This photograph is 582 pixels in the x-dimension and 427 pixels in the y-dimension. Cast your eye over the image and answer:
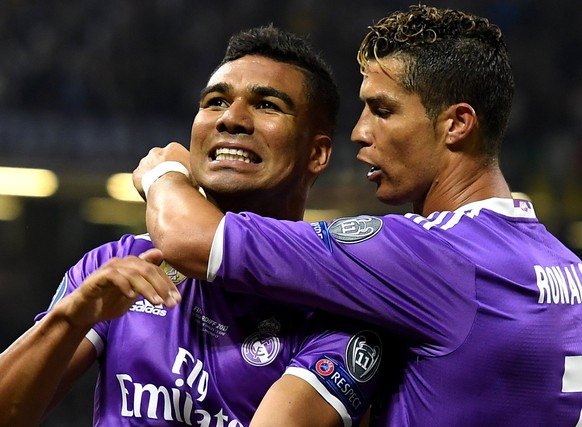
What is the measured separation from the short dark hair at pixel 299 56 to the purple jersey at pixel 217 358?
70 cm

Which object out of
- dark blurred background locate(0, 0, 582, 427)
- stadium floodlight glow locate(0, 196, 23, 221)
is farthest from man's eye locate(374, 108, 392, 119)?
stadium floodlight glow locate(0, 196, 23, 221)

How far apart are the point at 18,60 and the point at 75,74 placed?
0.71 metres

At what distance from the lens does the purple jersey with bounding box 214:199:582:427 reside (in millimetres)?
2387

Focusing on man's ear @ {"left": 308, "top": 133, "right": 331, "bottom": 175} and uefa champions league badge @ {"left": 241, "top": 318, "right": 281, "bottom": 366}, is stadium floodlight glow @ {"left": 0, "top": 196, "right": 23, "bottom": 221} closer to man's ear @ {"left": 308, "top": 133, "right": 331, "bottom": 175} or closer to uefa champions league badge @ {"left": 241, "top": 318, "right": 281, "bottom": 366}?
man's ear @ {"left": 308, "top": 133, "right": 331, "bottom": 175}

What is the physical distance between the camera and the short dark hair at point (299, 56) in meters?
3.00

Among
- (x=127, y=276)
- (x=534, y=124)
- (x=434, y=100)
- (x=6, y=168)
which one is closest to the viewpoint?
(x=127, y=276)

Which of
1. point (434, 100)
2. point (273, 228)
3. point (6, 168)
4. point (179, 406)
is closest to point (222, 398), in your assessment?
point (179, 406)

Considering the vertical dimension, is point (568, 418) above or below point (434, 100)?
below

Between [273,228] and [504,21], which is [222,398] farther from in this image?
[504,21]

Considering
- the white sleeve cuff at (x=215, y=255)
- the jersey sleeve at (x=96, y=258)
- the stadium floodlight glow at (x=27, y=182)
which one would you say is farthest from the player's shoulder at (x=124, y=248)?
the stadium floodlight glow at (x=27, y=182)

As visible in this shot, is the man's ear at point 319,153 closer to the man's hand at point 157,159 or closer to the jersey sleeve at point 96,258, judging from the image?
the man's hand at point 157,159

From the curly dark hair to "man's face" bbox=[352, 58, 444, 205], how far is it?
3cm

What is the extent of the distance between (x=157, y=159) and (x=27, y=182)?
858 cm

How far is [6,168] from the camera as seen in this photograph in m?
10.7
